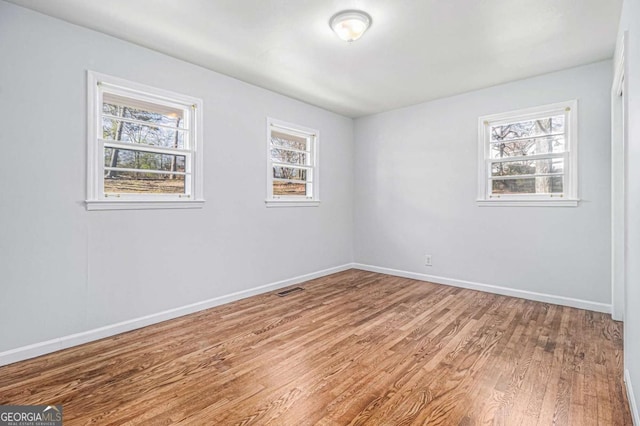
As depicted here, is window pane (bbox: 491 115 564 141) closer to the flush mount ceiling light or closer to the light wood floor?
the light wood floor

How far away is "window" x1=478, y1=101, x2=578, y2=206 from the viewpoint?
139 inches

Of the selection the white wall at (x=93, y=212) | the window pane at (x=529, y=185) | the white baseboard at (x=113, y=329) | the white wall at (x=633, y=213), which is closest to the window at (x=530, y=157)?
the window pane at (x=529, y=185)

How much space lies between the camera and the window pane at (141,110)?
112 inches

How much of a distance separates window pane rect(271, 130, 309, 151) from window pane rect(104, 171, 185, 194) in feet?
A: 4.76

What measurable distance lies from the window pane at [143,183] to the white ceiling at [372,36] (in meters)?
1.22

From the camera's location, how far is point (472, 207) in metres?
4.23

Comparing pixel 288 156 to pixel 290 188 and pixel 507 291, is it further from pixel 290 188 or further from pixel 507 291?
pixel 507 291

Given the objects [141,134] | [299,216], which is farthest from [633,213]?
[141,134]

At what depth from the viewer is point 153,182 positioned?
314 centimetres

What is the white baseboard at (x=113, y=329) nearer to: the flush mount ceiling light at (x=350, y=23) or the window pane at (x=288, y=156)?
the window pane at (x=288, y=156)

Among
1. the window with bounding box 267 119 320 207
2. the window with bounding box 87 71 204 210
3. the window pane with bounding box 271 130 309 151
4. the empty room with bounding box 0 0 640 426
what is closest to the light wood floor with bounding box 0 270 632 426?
the empty room with bounding box 0 0 640 426

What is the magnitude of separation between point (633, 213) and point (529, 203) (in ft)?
7.15

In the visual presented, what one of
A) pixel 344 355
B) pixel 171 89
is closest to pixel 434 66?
pixel 171 89

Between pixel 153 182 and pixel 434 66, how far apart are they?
10.4 feet
